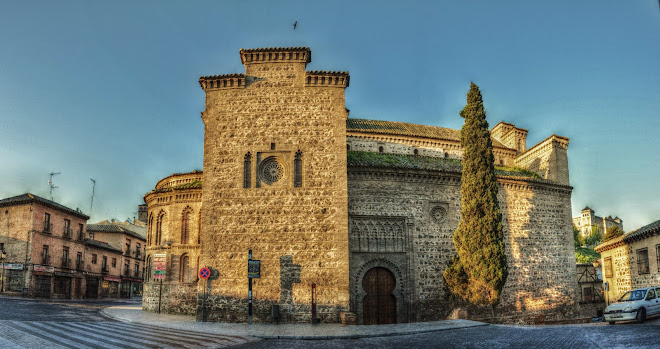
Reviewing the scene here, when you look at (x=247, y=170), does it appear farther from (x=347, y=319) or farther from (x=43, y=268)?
(x=43, y=268)

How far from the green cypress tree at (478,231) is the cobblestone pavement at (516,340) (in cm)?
534

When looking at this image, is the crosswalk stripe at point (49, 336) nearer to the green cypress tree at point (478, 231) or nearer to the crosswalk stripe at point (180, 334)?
the crosswalk stripe at point (180, 334)

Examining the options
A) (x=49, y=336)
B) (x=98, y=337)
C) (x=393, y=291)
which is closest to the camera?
(x=49, y=336)

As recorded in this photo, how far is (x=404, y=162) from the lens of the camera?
23.5 meters

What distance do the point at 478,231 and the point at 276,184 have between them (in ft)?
29.5

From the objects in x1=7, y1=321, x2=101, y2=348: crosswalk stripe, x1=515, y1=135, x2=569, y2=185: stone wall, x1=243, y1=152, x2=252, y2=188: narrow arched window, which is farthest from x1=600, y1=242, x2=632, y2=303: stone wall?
x1=7, y1=321, x2=101, y2=348: crosswalk stripe

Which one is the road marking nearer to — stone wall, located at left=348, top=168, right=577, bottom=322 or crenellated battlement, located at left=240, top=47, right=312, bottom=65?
stone wall, located at left=348, top=168, right=577, bottom=322

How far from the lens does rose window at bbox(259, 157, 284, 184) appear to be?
19.7 meters

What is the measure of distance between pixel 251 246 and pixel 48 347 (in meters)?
8.94

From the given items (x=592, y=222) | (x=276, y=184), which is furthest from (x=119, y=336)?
(x=592, y=222)

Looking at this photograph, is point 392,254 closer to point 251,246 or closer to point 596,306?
point 251,246

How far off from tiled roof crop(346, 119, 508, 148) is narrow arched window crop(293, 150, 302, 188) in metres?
7.72

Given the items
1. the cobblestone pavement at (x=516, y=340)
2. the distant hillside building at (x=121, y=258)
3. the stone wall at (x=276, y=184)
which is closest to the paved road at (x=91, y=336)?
the cobblestone pavement at (x=516, y=340)

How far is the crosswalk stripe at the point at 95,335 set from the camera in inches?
456
